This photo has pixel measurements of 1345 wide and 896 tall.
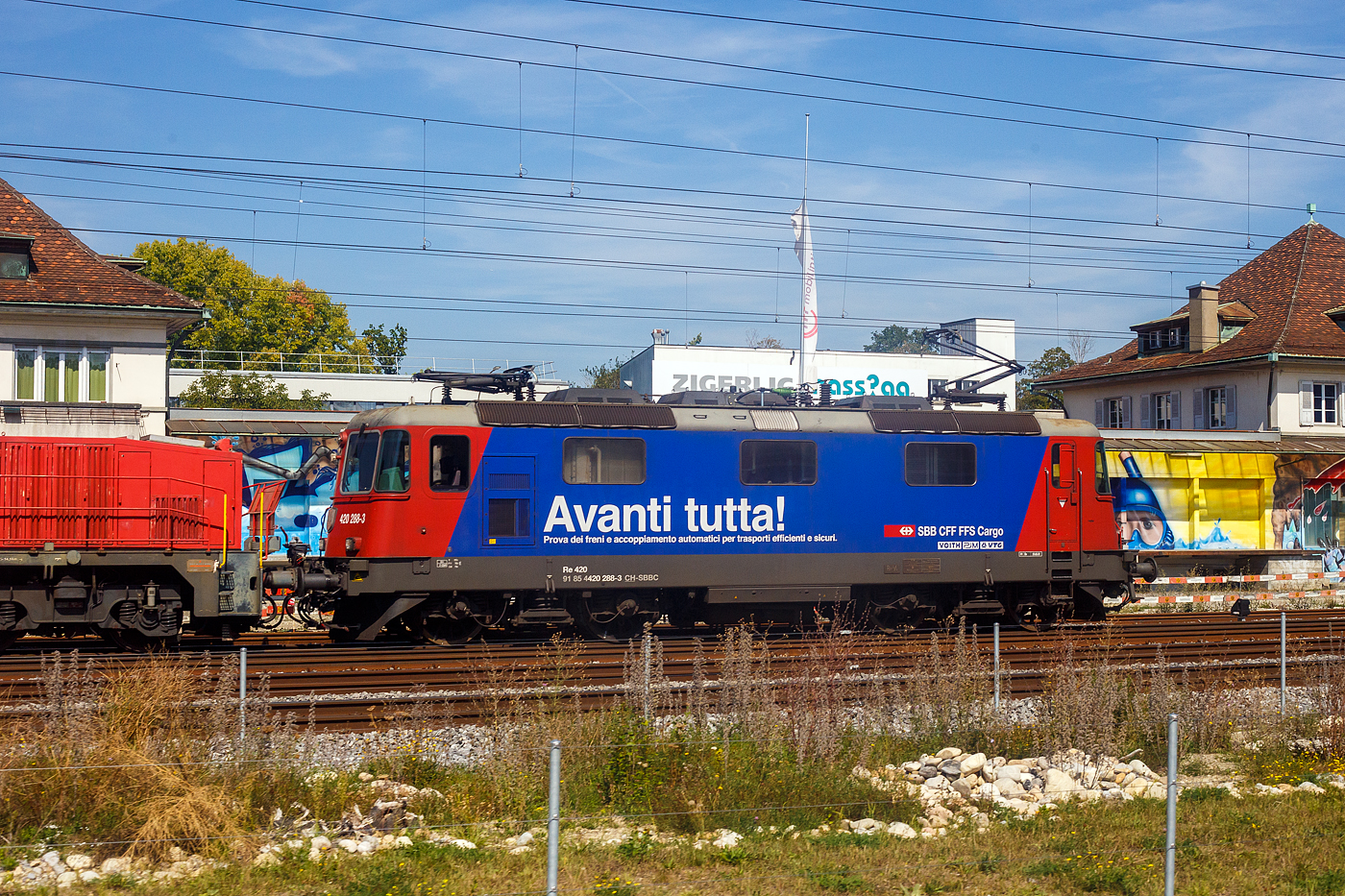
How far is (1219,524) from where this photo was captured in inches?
1219

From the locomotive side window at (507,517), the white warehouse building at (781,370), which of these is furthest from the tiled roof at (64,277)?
the white warehouse building at (781,370)

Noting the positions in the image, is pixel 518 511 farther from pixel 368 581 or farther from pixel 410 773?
pixel 410 773

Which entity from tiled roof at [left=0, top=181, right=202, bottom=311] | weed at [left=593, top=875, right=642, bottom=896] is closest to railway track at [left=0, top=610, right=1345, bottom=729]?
weed at [left=593, top=875, right=642, bottom=896]

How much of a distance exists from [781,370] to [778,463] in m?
38.5

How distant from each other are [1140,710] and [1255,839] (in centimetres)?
312

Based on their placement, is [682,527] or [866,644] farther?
[682,527]

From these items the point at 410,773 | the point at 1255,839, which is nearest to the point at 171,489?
the point at 410,773

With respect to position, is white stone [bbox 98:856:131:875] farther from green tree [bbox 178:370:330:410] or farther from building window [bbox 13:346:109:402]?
green tree [bbox 178:370:330:410]

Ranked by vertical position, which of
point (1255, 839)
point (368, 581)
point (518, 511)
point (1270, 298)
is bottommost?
point (1255, 839)

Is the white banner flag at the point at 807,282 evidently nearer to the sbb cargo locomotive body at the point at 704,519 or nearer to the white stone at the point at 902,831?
the sbb cargo locomotive body at the point at 704,519

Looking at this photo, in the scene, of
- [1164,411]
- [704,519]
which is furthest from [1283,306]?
[704,519]

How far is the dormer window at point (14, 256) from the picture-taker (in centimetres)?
2542

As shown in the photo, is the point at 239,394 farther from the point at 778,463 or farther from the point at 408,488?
the point at 778,463

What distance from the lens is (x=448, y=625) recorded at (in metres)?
16.6
